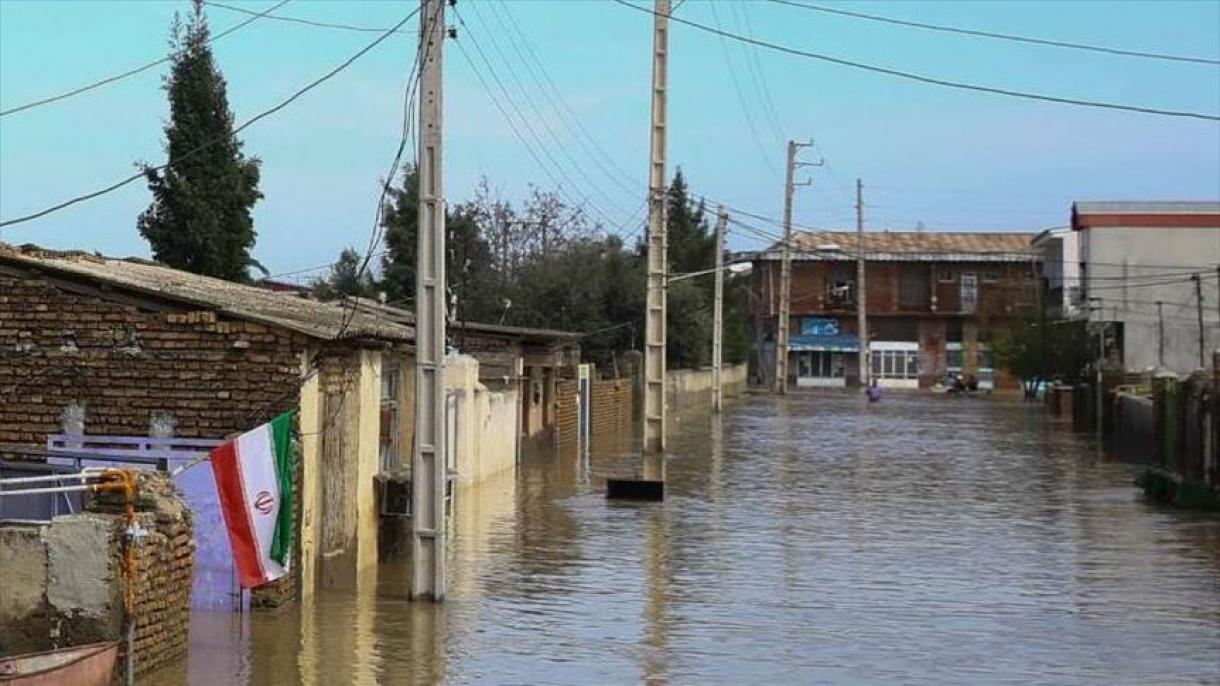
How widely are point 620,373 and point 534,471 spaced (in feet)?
81.3

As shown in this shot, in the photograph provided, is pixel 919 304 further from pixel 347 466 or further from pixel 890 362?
Answer: pixel 347 466

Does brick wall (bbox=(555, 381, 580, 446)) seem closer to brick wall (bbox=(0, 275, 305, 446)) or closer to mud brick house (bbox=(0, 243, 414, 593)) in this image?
mud brick house (bbox=(0, 243, 414, 593))

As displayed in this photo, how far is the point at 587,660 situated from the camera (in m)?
14.1

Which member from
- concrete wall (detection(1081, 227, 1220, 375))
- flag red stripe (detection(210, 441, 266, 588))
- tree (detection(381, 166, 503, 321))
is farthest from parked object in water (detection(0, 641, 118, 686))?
concrete wall (detection(1081, 227, 1220, 375))

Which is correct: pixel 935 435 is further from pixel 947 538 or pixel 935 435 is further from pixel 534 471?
pixel 947 538

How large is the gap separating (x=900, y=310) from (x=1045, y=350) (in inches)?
1345

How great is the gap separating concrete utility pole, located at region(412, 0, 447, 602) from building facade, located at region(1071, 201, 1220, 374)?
63283mm

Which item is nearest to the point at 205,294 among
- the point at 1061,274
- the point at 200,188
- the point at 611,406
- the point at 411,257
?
the point at 200,188

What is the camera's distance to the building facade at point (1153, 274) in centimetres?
7694

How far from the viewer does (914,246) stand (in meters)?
114

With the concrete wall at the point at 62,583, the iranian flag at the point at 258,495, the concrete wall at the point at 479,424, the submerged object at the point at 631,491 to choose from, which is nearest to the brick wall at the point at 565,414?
the concrete wall at the point at 479,424

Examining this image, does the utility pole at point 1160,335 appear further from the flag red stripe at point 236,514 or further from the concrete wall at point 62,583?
the concrete wall at point 62,583

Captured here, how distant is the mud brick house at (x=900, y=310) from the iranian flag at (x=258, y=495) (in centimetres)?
9682

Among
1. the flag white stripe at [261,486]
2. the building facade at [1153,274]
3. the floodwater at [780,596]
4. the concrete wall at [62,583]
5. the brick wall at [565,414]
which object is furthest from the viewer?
the building facade at [1153,274]
